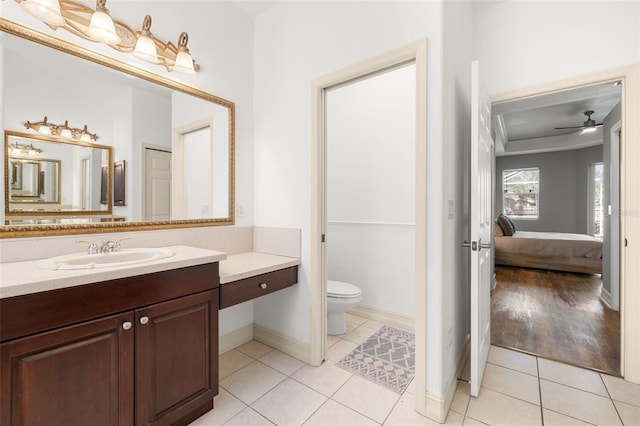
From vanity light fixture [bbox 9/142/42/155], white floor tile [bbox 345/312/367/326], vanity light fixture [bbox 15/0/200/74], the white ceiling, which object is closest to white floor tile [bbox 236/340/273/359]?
white floor tile [bbox 345/312/367/326]

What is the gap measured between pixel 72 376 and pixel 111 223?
83cm

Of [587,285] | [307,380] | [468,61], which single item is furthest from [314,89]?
[587,285]

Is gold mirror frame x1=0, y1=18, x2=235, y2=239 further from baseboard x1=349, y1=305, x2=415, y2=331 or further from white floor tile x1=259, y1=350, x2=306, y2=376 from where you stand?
baseboard x1=349, y1=305, x2=415, y2=331

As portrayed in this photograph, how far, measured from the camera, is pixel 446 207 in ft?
5.30

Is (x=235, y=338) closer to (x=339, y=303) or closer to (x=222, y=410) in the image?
(x=222, y=410)

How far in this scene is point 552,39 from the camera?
206 centimetres

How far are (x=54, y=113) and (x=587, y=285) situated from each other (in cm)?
593

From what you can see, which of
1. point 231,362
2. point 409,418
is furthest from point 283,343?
point 409,418

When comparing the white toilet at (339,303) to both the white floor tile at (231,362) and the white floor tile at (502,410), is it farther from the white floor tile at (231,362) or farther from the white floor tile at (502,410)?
the white floor tile at (502,410)

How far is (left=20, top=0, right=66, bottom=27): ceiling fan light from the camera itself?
4.30 feet

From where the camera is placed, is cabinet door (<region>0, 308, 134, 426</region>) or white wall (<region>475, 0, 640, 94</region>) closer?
cabinet door (<region>0, 308, 134, 426</region>)

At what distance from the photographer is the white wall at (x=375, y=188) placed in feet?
8.98

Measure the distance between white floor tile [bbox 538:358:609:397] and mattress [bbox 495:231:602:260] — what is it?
11.5ft

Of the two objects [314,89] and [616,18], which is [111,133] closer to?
[314,89]
